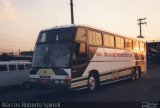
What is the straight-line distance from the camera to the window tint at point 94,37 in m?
15.0

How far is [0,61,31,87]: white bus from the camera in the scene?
55.2 ft

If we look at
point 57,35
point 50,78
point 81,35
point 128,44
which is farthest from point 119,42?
point 50,78

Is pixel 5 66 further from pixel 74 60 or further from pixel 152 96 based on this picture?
pixel 152 96

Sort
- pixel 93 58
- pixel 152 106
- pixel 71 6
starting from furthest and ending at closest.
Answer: pixel 71 6, pixel 93 58, pixel 152 106

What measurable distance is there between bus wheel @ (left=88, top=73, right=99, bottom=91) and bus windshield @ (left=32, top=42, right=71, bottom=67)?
2.18 m

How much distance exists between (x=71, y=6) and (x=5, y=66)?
521 inches

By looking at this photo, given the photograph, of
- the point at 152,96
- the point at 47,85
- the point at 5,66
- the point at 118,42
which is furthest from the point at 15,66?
the point at 152,96

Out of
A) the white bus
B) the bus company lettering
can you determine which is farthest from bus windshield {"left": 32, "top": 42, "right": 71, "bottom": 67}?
the white bus

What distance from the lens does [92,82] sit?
15016 mm

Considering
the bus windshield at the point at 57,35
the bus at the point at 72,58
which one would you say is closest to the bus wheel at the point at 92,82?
the bus at the point at 72,58

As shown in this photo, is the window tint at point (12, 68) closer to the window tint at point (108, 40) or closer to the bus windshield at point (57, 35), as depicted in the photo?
the bus windshield at point (57, 35)

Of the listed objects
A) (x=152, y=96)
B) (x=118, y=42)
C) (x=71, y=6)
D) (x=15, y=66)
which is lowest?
(x=152, y=96)

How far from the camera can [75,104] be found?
37.0ft

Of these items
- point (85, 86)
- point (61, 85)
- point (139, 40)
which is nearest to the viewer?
point (61, 85)
